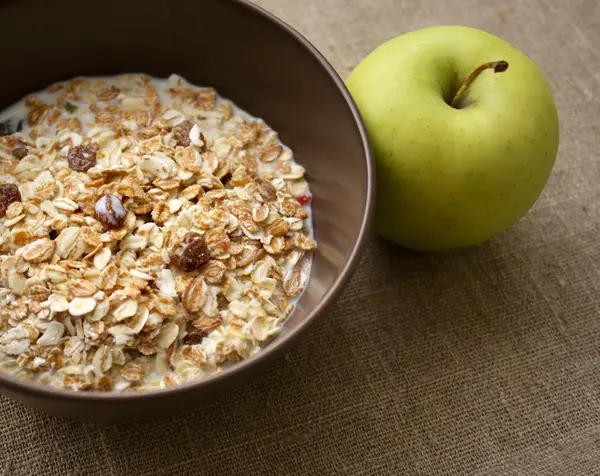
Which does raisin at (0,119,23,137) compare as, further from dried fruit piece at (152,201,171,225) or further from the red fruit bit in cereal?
the red fruit bit in cereal

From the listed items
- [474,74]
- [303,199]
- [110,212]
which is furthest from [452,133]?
[110,212]

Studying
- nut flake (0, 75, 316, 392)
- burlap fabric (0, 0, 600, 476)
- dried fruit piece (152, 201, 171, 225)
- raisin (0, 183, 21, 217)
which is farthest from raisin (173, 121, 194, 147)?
burlap fabric (0, 0, 600, 476)

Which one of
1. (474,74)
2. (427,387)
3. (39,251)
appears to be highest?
(474,74)

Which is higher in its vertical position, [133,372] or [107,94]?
[107,94]

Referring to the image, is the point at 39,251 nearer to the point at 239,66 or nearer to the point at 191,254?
the point at 191,254

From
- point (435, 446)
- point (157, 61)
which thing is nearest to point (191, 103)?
point (157, 61)
